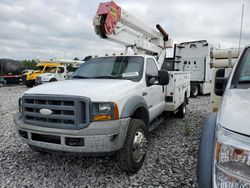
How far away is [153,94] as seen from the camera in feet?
15.0

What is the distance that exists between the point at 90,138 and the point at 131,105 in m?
0.83

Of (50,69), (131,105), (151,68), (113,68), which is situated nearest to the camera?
(131,105)

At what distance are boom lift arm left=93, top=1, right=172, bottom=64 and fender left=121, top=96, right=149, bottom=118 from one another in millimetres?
2607

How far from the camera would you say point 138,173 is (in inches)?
135

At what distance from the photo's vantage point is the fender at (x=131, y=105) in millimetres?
3153

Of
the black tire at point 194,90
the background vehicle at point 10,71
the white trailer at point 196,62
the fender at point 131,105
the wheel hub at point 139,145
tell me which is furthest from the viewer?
the background vehicle at point 10,71

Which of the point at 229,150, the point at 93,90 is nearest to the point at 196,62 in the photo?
the point at 93,90

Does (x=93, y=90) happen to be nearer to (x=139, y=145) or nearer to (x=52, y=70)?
(x=139, y=145)

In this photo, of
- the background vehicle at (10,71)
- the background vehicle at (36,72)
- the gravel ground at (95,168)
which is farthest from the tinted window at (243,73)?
the background vehicle at (10,71)

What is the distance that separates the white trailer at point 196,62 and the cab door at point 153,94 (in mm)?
8501

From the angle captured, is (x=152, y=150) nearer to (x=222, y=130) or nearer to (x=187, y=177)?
(x=187, y=177)

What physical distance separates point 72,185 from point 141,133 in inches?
50.5

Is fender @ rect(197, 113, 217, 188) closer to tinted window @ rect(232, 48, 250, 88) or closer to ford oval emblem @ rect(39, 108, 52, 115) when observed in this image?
tinted window @ rect(232, 48, 250, 88)

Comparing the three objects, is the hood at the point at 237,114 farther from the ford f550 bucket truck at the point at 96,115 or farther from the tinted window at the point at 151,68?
the tinted window at the point at 151,68
